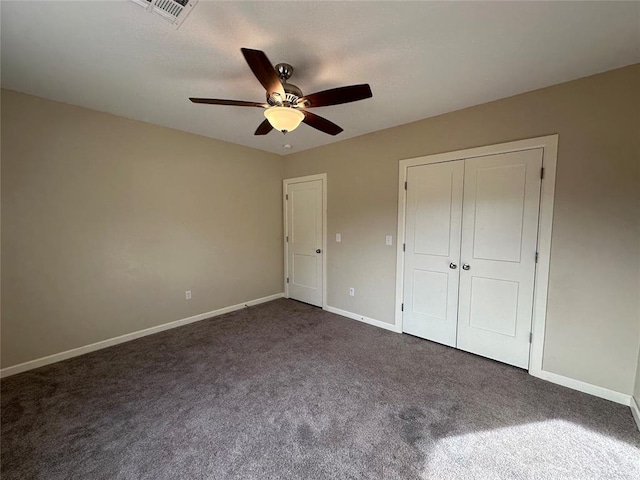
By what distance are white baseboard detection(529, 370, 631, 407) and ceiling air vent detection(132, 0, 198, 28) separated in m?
3.66

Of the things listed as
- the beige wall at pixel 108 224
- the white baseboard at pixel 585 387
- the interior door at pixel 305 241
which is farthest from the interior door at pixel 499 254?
the beige wall at pixel 108 224

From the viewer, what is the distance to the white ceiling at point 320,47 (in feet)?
4.61

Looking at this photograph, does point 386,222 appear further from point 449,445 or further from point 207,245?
point 207,245

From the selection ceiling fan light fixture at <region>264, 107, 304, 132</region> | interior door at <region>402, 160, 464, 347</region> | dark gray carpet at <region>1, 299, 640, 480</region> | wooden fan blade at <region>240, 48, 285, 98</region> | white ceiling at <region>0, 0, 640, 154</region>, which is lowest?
dark gray carpet at <region>1, 299, 640, 480</region>

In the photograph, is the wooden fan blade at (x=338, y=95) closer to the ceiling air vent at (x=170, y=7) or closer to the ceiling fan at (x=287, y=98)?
the ceiling fan at (x=287, y=98)

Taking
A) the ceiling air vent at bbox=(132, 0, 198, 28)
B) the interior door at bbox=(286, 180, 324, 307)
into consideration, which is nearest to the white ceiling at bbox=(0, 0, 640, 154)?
the ceiling air vent at bbox=(132, 0, 198, 28)

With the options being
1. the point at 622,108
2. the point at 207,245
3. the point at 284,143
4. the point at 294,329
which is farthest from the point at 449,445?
the point at 284,143

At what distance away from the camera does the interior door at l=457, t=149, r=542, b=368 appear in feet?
7.50

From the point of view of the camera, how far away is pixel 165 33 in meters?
1.57

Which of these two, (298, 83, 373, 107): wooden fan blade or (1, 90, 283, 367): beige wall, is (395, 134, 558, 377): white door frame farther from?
(1, 90, 283, 367): beige wall

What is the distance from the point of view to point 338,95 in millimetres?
1636

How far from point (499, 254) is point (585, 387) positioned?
3.91ft

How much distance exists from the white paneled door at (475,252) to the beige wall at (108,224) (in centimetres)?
253

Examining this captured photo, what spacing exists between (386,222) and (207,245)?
2440mm
